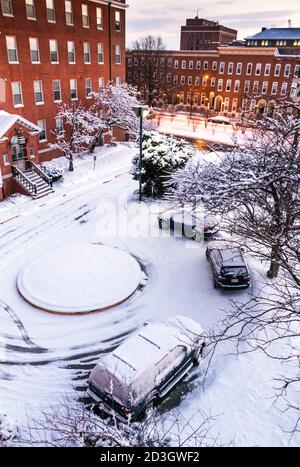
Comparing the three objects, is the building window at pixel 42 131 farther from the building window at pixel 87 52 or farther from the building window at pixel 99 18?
the building window at pixel 99 18

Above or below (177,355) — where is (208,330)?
below

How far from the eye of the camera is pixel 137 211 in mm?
21547

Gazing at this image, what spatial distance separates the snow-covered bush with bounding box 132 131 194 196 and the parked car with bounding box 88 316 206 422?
13.3 m

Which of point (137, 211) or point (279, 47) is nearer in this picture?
point (137, 211)

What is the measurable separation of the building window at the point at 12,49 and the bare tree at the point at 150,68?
41.8m

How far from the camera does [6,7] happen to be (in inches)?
923

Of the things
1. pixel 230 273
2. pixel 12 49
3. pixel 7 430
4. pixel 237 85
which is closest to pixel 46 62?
pixel 12 49

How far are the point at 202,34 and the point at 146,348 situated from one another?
95.6 m

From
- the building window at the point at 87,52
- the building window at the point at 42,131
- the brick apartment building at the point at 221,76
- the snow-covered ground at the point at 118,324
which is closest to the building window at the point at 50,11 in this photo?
the building window at the point at 87,52

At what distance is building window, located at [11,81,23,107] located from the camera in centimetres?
2533

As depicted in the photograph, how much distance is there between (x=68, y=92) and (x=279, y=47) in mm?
41433
